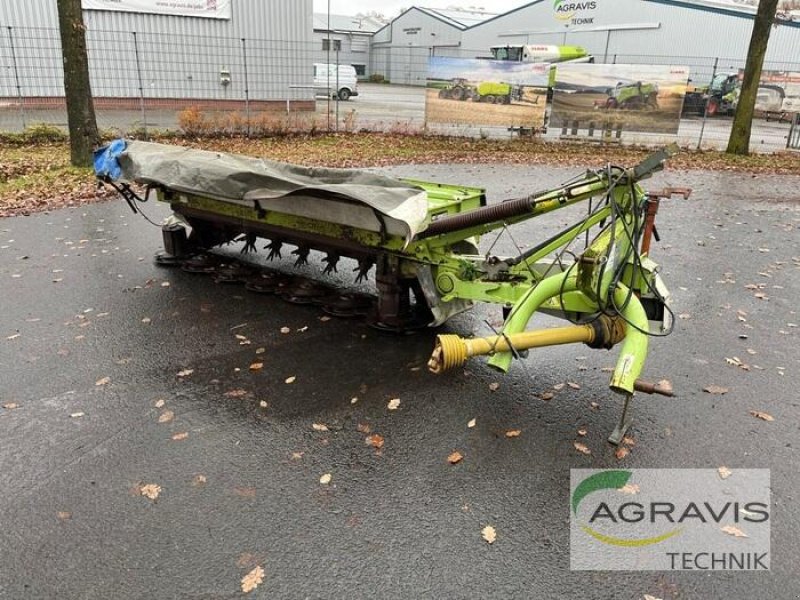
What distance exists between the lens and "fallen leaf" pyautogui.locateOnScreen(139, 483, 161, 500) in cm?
314

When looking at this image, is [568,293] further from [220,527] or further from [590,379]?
[220,527]

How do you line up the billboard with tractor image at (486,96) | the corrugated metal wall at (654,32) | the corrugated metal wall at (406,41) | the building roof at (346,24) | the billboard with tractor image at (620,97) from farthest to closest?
the building roof at (346,24) < the corrugated metal wall at (406,41) < the corrugated metal wall at (654,32) < the billboard with tractor image at (486,96) < the billboard with tractor image at (620,97)

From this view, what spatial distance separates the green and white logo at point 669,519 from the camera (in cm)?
283

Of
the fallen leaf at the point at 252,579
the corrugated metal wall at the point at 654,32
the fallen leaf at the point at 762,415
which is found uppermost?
the corrugated metal wall at the point at 654,32

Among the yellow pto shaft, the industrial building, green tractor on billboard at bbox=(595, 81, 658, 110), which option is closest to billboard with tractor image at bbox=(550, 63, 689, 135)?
green tractor on billboard at bbox=(595, 81, 658, 110)

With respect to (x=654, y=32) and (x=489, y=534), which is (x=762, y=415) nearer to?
(x=489, y=534)

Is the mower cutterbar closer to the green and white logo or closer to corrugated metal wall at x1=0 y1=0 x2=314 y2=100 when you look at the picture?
the green and white logo

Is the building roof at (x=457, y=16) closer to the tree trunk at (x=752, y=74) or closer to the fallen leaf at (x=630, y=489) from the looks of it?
the tree trunk at (x=752, y=74)

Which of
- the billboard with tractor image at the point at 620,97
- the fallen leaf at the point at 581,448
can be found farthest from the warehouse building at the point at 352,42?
the fallen leaf at the point at 581,448

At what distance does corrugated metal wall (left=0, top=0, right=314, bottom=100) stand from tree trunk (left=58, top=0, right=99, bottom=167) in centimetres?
801

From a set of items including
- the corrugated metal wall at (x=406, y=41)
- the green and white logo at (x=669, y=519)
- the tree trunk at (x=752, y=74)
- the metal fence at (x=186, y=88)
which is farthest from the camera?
the corrugated metal wall at (x=406, y=41)

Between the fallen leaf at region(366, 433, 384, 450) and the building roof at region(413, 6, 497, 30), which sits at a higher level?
the building roof at region(413, 6, 497, 30)

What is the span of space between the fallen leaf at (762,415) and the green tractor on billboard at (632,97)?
15618 mm

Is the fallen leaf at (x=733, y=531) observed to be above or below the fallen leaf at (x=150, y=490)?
above
